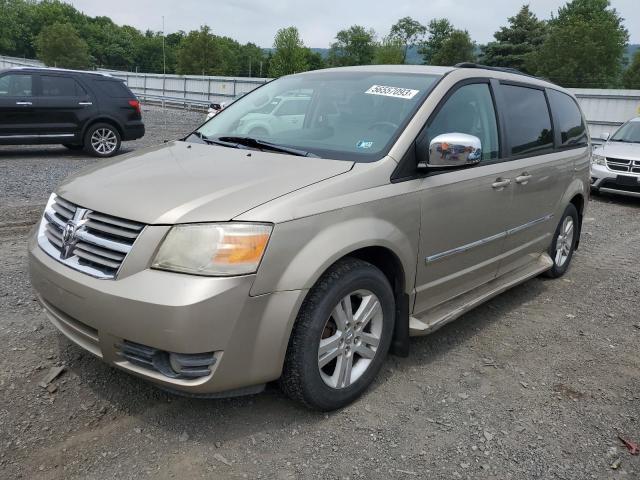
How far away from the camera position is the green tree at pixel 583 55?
57156mm

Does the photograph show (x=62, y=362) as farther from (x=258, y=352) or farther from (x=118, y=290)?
(x=258, y=352)

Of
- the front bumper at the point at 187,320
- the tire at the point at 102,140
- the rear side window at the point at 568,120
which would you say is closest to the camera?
the front bumper at the point at 187,320

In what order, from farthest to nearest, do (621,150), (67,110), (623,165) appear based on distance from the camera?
(67,110) → (621,150) → (623,165)

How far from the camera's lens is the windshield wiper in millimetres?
3163

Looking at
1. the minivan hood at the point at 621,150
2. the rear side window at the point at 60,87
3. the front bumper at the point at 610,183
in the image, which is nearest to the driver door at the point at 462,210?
the front bumper at the point at 610,183

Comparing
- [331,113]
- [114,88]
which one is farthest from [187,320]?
[114,88]

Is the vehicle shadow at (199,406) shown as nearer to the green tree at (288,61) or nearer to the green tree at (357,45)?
the green tree at (288,61)

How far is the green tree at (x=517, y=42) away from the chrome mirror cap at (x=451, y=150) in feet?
210

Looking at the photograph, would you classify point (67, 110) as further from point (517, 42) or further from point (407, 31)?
point (407, 31)

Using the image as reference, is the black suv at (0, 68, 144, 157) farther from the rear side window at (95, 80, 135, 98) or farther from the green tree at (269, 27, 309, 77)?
the green tree at (269, 27, 309, 77)

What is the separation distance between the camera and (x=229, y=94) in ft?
Answer: 90.1

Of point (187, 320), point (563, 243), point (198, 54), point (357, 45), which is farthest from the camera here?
point (357, 45)

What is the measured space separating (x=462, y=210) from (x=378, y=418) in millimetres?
1345

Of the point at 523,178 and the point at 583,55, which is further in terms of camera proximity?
the point at 583,55
